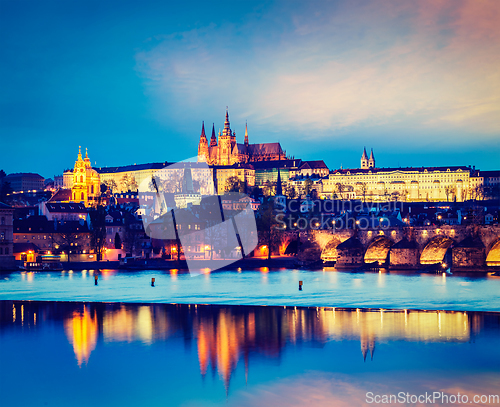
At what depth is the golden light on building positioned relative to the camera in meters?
15.8

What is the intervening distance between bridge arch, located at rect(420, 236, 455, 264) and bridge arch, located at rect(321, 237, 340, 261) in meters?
6.07

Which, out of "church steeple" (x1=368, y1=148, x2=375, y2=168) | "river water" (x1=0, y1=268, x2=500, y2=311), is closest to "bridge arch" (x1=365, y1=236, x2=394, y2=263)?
"river water" (x1=0, y1=268, x2=500, y2=311)

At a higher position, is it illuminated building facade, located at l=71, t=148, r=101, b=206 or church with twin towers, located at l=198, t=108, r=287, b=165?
church with twin towers, located at l=198, t=108, r=287, b=165

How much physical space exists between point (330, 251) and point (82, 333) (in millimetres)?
29372

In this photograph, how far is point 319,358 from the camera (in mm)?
14727

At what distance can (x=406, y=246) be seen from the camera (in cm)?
4028

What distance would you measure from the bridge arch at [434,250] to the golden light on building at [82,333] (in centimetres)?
2531

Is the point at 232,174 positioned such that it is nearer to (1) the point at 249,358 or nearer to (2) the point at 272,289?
(2) the point at 272,289

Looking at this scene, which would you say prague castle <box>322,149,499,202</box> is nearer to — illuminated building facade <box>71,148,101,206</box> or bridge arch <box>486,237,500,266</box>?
illuminated building facade <box>71,148,101,206</box>

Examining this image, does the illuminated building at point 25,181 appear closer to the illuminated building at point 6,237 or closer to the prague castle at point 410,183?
the prague castle at point 410,183

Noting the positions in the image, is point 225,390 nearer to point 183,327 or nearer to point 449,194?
point 183,327

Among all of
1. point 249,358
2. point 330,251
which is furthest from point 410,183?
point 249,358

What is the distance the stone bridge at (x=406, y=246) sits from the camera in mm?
37125

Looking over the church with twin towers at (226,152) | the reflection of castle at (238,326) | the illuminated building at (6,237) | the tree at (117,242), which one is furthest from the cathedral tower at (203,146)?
the reflection of castle at (238,326)
